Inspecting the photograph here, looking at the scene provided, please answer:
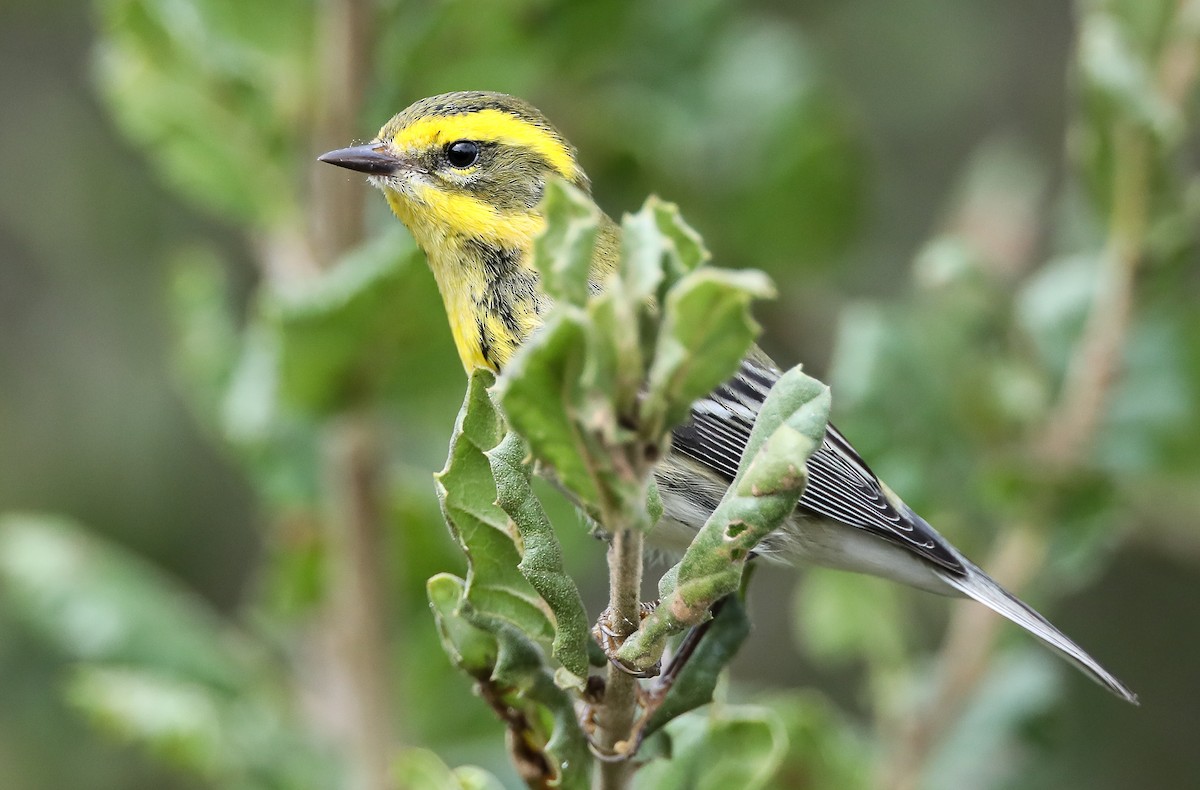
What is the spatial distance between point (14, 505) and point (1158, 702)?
4.36 m

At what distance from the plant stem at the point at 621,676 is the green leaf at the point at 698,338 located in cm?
18

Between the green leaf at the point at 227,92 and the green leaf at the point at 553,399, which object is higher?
the green leaf at the point at 227,92

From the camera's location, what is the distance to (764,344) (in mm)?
4754

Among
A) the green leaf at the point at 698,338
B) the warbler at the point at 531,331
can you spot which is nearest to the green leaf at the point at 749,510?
the green leaf at the point at 698,338

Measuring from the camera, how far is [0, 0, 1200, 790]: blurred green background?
318 centimetres

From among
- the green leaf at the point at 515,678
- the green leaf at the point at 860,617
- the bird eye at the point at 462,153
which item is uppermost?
the bird eye at the point at 462,153

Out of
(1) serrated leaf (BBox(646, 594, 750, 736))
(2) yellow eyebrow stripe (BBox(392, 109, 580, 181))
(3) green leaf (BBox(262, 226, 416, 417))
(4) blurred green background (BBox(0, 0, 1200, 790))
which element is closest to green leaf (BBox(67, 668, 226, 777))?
(4) blurred green background (BBox(0, 0, 1200, 790))

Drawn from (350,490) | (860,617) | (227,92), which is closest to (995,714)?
(860,617)

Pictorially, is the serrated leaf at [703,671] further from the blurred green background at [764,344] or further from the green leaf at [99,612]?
the green leaf at [99,612]

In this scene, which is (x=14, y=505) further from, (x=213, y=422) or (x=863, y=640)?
(x=863, y=640)

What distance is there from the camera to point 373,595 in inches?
132

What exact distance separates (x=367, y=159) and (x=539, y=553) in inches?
61.2

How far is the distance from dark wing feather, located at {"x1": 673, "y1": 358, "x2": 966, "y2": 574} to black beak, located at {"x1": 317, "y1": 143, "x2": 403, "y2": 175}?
84 centimetres

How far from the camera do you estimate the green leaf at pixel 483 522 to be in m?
1.74
